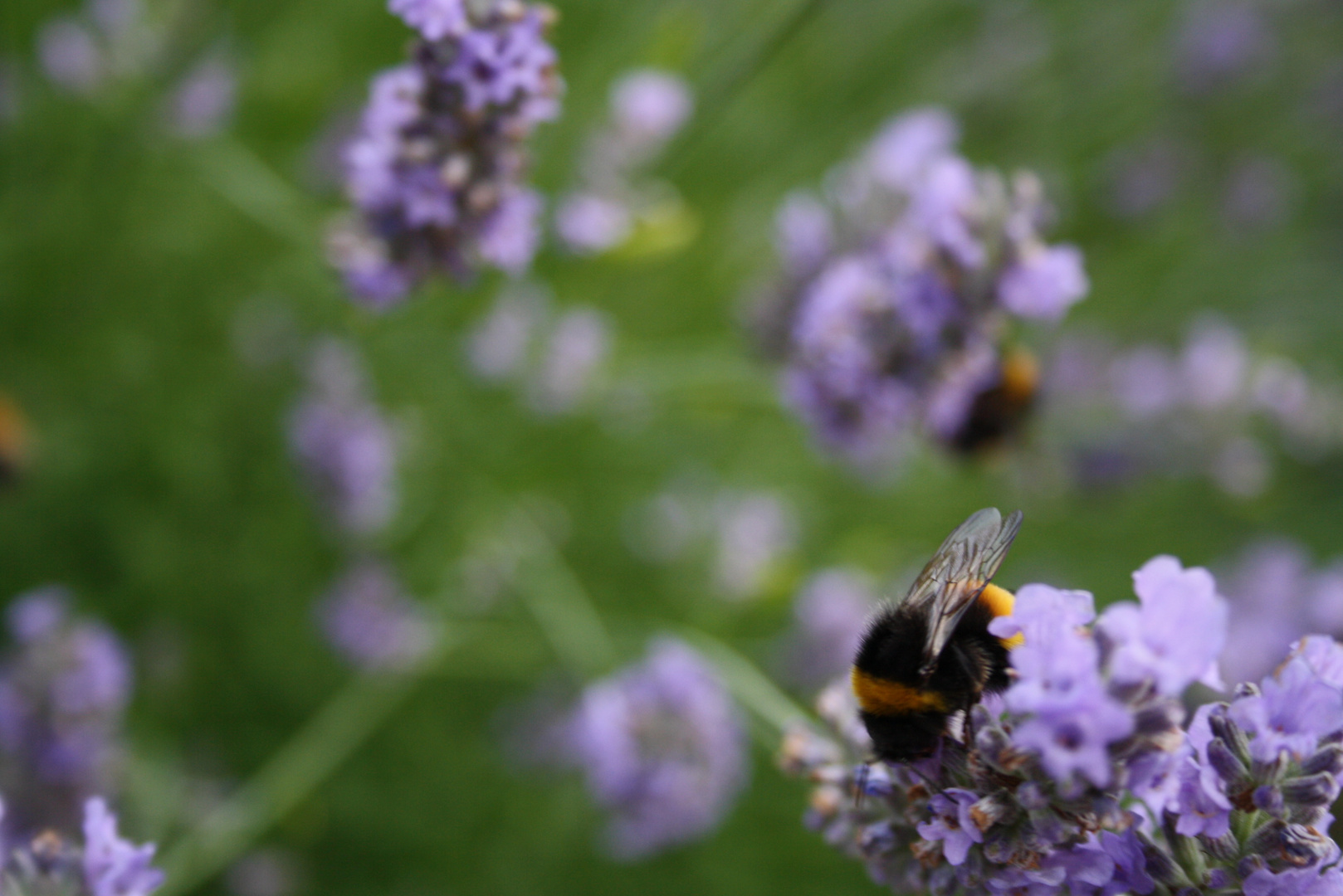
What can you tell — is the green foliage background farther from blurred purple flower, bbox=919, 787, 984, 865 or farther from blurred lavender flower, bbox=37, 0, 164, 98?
blurred purple flower, bbox=919, 787, 984, 865

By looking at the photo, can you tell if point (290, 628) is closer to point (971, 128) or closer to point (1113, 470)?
point (1113, 470)

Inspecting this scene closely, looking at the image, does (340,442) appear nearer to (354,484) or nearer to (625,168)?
(354,484)

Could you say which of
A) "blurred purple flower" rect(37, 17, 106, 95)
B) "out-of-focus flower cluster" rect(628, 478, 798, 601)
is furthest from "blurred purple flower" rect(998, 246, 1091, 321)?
"blurred purple flower" rect(37, 17, 106, 95)

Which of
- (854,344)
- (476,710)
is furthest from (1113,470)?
(476,710)

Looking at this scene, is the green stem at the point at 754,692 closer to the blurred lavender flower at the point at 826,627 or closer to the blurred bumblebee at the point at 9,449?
the blurred lavender flower at the point at 826,627

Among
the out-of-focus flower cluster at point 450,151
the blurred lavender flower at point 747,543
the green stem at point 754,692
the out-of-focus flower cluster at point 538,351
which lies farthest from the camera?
the blurred lavender flower at point 747,543

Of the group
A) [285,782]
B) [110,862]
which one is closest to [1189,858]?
[110,862]

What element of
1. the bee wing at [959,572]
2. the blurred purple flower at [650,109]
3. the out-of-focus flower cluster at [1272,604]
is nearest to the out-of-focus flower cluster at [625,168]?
the blurred purple flower at [650,109]
